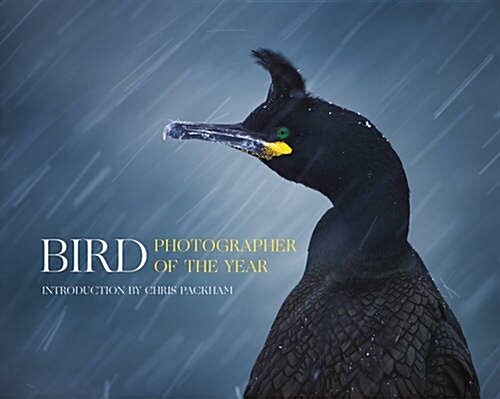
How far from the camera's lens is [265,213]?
344cm

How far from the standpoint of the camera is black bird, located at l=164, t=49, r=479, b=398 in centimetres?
273

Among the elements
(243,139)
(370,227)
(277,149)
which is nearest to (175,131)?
(243,139)

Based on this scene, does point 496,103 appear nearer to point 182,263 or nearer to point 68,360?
point 182,263

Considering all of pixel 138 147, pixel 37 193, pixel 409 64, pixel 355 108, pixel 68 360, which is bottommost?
pixel 68 360

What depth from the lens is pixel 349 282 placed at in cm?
283

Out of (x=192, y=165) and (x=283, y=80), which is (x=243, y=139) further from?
(x=192, y=165)

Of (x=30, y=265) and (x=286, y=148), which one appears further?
(x=30, y=265)

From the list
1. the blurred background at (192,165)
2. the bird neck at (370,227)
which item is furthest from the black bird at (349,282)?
the blurred background at (192,165)

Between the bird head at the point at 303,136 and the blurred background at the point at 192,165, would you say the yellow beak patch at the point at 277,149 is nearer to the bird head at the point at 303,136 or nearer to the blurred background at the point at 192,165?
the bird head at the point at 303,136

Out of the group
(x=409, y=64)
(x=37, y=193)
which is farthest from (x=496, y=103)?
(x=37, y=193)

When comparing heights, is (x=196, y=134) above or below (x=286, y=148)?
below

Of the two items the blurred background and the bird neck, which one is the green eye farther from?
the blurred background

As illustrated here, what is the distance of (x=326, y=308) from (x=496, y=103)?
135 cm

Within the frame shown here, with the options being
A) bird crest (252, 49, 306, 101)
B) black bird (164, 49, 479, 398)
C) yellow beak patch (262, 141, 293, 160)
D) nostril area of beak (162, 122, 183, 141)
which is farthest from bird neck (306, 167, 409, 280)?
nostril area of beak (162, 122, 183, 141)
